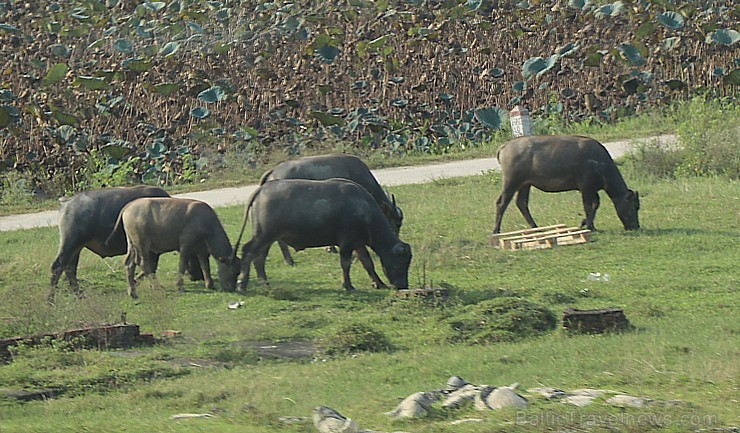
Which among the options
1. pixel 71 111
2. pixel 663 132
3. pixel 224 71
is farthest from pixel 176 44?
pixel 663 132

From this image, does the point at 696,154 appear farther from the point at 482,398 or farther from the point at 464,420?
the point at 464,420

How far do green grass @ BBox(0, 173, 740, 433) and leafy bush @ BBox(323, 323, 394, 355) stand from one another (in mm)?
101

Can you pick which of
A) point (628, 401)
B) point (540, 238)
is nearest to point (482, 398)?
point (628, 401)

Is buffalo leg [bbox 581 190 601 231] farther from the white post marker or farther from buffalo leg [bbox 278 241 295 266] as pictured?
the white post marker

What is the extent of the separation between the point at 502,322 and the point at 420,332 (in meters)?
0.74

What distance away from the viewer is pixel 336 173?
15109mm

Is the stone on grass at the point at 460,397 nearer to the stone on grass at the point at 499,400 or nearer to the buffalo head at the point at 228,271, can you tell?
the stone on grass at the point at 499,400

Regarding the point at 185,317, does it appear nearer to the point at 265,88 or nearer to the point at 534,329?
the point at 534,329

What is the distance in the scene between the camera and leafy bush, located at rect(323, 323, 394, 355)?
32.7 ft

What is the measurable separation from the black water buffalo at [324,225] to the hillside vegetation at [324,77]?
1123 centimetres

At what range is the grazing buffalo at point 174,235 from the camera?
1295cm

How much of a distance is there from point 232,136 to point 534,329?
16299 millimetres

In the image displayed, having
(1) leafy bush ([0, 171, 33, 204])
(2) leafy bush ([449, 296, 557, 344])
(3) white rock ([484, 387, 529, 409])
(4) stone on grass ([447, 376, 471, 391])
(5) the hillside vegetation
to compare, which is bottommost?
(2) leafy bush ([449, 296, 557, 344])

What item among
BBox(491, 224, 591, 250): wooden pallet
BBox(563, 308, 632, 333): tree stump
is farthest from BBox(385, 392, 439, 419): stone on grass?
BBox(491, 224, 591, 250): wooden pallet
